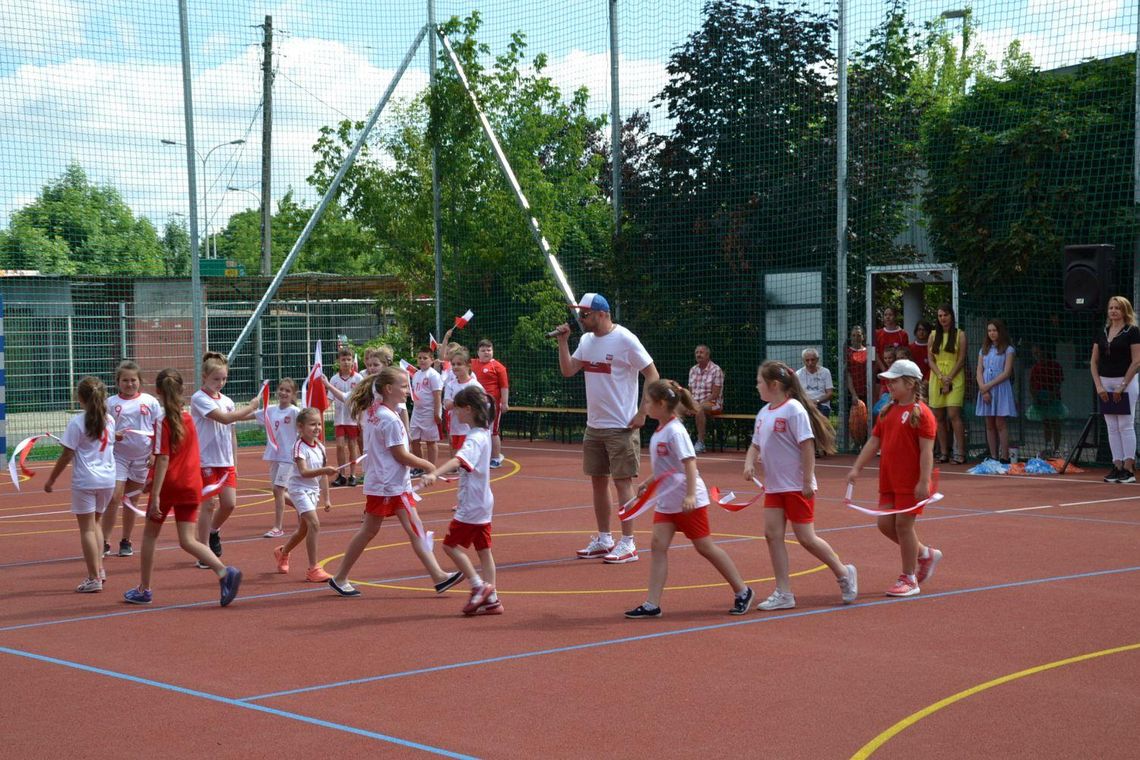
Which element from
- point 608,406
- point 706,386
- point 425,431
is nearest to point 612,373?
point 608,406

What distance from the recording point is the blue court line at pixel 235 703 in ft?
17.8

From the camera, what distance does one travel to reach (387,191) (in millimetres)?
24734

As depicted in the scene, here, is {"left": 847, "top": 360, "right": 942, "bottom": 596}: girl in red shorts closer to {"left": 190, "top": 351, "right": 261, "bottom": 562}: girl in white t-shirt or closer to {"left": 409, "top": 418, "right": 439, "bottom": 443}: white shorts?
{"left": 190, "top": 351, "right": 261, "bottom": 562}: girl in white t-shirt

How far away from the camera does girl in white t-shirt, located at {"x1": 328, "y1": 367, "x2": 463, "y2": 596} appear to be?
8.77 meters

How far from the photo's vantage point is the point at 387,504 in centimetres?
888

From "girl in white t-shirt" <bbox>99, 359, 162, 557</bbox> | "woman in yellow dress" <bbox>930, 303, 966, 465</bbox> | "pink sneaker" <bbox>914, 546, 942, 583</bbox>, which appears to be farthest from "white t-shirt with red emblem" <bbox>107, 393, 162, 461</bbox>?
"woman in yellow dress" <bbox>930, 303, 966, 465</bbox>

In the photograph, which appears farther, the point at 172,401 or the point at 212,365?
the point at 212,365

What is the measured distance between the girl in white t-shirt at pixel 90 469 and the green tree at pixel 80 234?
13.4m

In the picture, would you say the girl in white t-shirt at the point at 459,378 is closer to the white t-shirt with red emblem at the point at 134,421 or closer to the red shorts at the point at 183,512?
the white t-shirt with red emblem at the point at 134,421

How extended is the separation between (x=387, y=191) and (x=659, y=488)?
1761cm

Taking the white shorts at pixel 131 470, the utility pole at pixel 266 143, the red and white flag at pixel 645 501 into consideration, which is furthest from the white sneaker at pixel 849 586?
the utility pole at pixel 266 143

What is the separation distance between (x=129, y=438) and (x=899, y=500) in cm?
621

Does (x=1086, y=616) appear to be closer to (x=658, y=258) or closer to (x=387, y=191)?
(x=658, y=258)

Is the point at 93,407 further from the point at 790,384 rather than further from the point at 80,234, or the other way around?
the point at 80,234
